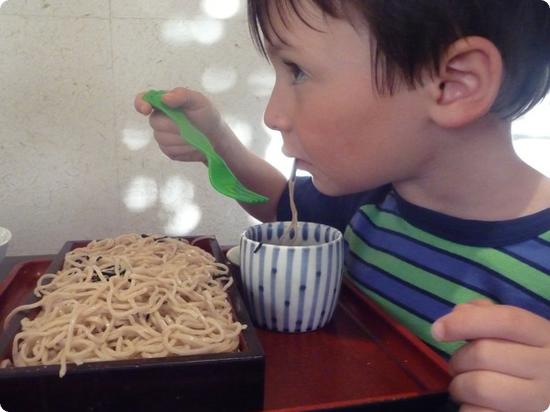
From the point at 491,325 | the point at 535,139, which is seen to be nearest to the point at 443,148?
the point at 491,325

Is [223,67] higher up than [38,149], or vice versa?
[223,67]

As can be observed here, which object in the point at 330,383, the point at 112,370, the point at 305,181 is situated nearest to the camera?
the point at 112,370

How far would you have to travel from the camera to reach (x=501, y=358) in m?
0.54

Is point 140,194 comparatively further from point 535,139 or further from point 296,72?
point 535,139

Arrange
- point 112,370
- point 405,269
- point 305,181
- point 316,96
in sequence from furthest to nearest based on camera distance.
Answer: point 305,181 → point 405,269 → point 316,96 → point 112,370

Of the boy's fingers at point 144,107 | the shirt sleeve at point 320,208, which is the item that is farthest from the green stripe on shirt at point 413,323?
the boy's fingers at point 144,107

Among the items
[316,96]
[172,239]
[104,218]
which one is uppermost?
[316,96]

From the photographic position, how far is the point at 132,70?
4.22ft

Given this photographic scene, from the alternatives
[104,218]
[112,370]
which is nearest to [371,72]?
[112,370]

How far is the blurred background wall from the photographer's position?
48.5 inches

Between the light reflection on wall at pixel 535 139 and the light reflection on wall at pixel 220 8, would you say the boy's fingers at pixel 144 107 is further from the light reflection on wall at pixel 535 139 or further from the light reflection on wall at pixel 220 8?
the light reflection on wall at pixel 535 139

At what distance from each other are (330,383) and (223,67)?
93cm

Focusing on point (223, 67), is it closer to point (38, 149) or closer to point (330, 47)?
point (38, 149)

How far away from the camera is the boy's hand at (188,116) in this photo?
0.85 metres
